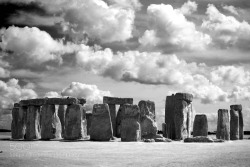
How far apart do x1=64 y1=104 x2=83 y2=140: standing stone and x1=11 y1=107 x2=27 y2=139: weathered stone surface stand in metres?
3.85

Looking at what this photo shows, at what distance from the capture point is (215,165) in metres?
7.48

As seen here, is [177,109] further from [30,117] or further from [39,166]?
[39,166]

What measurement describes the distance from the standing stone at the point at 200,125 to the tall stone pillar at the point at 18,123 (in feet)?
32.4

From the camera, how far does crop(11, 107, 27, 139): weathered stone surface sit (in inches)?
869

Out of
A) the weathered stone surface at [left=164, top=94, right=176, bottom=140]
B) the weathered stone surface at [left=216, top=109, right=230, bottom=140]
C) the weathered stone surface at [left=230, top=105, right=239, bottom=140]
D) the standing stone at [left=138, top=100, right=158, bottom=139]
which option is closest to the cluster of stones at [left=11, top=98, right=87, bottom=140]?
the standing stone at [left=138, top=100, right=158, bottom=139]

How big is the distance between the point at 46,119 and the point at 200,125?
8379 millimetres

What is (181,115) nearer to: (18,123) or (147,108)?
(147,108)

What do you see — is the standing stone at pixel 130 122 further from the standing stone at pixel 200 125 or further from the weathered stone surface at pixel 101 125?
the standing stone at pixel 200 125

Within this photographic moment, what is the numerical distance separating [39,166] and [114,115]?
54.4 ft

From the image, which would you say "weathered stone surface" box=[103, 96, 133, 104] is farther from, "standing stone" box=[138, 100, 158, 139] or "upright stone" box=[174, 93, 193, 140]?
"upright stone" box=[174, 93, 193, 140]

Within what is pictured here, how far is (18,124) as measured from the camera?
73.0 ft

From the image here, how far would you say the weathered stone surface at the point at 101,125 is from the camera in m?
18.4

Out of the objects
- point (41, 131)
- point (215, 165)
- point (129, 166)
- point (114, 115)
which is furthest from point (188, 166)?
point (114, 115)

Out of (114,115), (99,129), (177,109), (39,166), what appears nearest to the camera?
(39,166)
